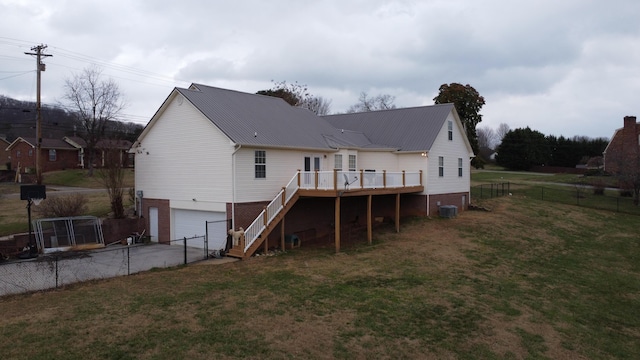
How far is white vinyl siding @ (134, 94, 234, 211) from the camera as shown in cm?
2030

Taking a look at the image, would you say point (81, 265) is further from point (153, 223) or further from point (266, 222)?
point (266, 222)

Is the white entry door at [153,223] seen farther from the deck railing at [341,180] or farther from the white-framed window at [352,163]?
the white-framed window at [352,163]

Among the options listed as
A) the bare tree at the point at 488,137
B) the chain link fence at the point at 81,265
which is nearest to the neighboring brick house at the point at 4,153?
the chain link fence at the point at 81,265

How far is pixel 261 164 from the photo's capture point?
20969mm

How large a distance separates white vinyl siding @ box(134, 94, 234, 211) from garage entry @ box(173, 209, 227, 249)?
0.47 metres

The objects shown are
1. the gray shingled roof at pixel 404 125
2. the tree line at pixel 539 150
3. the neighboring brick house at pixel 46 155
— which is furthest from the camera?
the tree line at pixel 539 150

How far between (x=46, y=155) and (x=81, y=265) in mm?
41541

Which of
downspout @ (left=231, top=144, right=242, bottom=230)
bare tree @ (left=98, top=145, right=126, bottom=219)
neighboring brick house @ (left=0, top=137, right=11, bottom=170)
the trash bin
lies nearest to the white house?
downspout @ (left=231, top=144, right=242, bottom=230)

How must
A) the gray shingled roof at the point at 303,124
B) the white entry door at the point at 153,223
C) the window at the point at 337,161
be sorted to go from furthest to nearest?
the window at the point at 337,161 < the white entry door at the point at 153,223 < the gray shingled roof at the point at 303,124

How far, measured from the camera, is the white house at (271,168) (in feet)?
66.1

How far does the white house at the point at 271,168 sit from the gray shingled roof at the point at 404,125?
103 mm

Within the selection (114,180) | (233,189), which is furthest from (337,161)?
(114,180)

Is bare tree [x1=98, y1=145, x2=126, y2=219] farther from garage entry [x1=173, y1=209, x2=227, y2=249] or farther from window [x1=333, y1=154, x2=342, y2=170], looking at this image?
window [x1=333, y1=154, x2=342, y2=170]

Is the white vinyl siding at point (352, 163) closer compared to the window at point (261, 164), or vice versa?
the window at point (261, 164)
